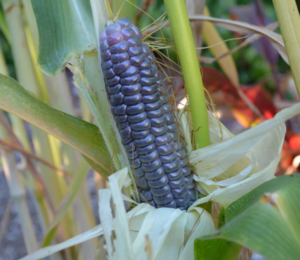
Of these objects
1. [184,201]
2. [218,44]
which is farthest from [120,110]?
[218,44]

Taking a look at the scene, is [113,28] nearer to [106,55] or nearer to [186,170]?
[106,55]

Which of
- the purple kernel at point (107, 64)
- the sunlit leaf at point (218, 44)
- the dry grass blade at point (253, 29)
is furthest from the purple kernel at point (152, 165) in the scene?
the sunlit leaf at point (218, 44)

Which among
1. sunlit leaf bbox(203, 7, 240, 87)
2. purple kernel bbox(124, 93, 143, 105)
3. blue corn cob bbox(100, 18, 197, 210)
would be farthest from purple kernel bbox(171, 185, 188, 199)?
sunlit leaf bbox(203, 7, 240, 87)

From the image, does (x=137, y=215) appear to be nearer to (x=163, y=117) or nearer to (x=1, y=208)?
(x=163, y=117)

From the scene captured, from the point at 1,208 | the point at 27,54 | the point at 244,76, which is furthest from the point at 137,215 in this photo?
the point at 244,76

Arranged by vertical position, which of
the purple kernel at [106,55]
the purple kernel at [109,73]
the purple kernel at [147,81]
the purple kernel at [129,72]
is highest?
the purple kernel at [106,55]

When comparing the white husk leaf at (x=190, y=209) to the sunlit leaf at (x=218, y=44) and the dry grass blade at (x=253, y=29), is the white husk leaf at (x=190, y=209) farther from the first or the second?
the sunlit leaf at (x=218, y=44)
